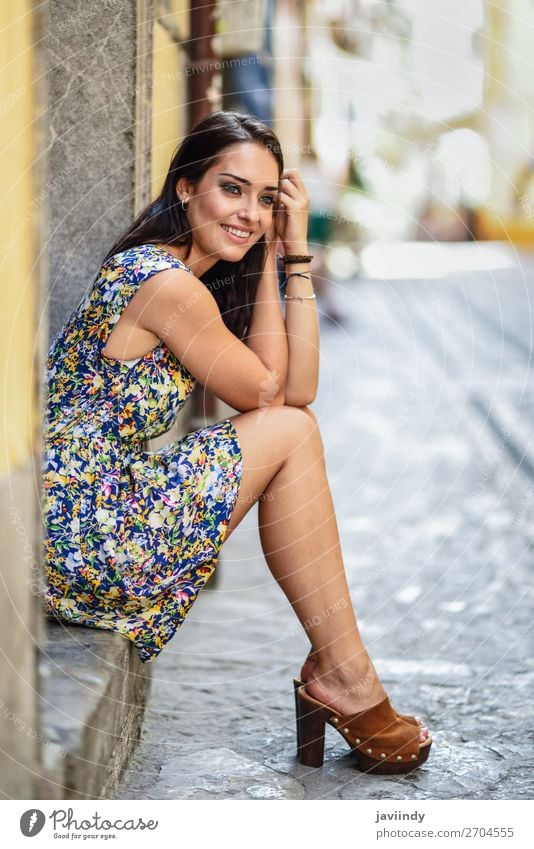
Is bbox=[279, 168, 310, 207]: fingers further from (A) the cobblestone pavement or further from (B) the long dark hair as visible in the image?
(A) the cobblestone pavement

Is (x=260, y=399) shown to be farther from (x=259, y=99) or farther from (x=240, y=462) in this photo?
(x=259, y=99)

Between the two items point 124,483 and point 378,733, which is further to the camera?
point 378,733

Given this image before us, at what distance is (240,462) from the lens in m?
2.28

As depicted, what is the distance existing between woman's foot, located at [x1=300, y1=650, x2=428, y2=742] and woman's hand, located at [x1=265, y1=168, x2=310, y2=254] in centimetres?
90

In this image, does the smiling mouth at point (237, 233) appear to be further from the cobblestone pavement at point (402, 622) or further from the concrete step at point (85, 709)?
the cobblestone pavement at point (402, 622)

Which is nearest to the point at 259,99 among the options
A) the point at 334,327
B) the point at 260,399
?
the point at 334,327

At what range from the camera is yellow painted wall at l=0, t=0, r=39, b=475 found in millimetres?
1468

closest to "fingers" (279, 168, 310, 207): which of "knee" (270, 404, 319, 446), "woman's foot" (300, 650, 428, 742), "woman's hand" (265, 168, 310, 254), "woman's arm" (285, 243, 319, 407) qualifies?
"woman's hand" (265, 168, 310, 254)

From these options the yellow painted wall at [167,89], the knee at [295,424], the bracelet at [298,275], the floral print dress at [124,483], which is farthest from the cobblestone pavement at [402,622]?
the yellow painted wall at [167,89]

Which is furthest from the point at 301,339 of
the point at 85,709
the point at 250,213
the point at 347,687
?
the point at 85,709

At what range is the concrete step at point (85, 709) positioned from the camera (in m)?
1.71

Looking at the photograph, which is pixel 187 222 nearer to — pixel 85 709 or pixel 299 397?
pixel 299 397

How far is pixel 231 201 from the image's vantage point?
244cm

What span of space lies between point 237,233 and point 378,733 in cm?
110
